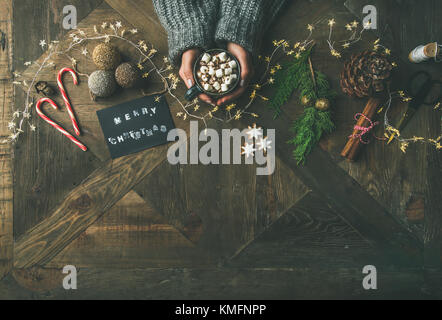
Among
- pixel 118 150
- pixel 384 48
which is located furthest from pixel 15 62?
pixel 384 48

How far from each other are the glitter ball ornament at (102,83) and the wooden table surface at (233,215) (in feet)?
0.23

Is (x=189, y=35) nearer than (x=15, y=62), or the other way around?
(x=189, y=35)

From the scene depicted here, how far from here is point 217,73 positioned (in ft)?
3.75

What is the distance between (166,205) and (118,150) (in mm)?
326

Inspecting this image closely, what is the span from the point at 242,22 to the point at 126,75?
0.53 metres

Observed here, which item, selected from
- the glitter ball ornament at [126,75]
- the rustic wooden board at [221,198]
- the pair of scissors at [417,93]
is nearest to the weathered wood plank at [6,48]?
the glitter ball ornament at [126,75]

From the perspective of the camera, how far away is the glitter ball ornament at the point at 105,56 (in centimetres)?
122

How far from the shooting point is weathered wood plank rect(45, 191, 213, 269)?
4.26 ft

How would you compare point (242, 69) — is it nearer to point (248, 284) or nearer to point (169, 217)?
point (169, 217)

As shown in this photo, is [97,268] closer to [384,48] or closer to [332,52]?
[332,52]

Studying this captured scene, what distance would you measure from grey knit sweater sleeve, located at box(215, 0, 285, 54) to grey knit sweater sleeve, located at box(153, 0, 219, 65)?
0.16 feet

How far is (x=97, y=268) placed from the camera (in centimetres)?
130

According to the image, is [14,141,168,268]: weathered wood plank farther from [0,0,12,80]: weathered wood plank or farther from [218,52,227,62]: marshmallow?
[0,0,12,80]: weathered wood plank

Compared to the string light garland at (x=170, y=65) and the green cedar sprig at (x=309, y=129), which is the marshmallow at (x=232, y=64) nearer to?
the string light garland at (x=170, y=65)
